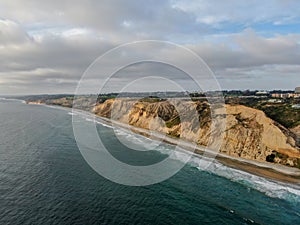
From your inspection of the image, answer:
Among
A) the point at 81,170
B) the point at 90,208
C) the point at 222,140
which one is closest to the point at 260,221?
the point at 90,208

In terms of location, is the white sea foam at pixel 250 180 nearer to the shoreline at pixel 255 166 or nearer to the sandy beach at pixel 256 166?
the shoreline at pixel 255 166

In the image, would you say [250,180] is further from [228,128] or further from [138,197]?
[228,128]

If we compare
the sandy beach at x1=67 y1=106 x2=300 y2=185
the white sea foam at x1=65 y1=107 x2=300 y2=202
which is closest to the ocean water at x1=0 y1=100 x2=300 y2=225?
the white sea foam at x1=65 y1=107 x2=300 y2=202

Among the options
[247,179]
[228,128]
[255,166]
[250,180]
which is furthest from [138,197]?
[228,128]

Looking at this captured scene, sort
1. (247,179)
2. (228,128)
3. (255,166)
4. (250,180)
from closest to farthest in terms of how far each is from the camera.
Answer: (250,180) < (247,179) < (255,166) < (228,128)

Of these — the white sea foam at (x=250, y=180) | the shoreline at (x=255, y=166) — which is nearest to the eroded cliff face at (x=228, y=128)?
the shoreline at (x=255, y=166)
